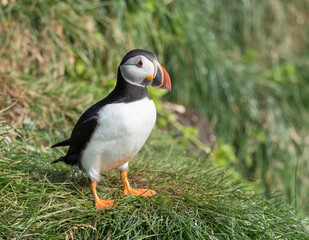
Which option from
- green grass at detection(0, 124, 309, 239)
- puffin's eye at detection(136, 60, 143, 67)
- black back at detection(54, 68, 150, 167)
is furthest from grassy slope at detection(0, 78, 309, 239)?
puffin's eye at detection(136, 60, 143, 67)

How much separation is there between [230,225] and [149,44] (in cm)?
328

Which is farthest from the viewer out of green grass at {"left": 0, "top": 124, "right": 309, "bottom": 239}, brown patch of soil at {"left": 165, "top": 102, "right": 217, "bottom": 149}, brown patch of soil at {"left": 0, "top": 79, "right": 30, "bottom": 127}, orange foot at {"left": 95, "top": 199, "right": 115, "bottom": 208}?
brown patch of soil at {"left": 165, "top": 102, "right": 217, "bottom": 149}

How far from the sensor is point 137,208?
7.59ft

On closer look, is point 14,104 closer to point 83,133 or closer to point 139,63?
point 83,133

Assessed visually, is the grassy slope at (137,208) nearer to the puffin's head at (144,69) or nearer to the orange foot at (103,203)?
the orange foot at (103,203)

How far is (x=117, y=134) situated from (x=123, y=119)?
0.10 meters

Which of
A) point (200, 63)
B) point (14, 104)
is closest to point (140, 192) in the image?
point (14, 104)

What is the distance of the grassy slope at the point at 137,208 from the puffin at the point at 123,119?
13 cm

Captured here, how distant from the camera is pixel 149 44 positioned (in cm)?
518

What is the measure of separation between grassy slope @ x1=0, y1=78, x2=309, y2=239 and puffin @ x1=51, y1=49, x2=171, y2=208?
0.13 m

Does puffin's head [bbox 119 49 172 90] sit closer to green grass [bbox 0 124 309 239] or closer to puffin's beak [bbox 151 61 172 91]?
puffin's beak [bbox 151 61 172 91]

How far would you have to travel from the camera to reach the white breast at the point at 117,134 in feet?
7.52

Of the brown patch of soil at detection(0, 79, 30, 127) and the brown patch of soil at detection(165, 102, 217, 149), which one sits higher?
the brown patch of soil at detection(0, 79, 30, 127)

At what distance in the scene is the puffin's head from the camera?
2.34 m
